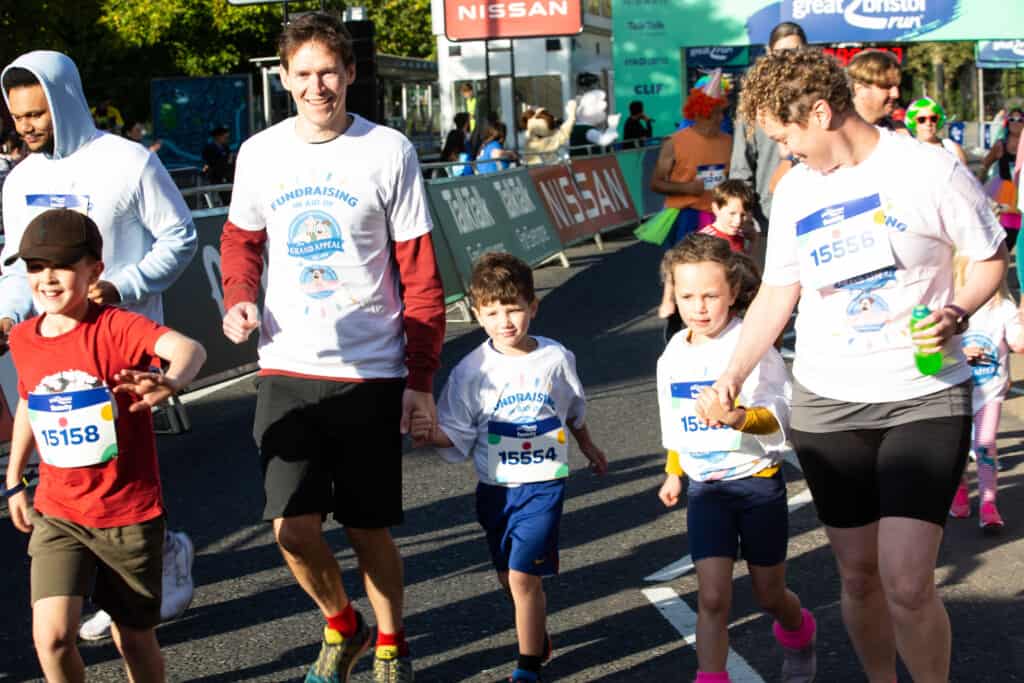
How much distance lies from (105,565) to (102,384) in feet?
1.64

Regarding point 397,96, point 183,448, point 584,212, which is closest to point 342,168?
point 183,448

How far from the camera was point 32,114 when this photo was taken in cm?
533

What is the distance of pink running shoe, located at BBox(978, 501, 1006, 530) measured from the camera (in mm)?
6852

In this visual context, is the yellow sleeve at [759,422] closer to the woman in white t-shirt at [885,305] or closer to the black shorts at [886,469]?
the black shorts at [886,469]

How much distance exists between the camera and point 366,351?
15.9 ft

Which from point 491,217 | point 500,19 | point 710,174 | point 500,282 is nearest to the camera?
point 500,282

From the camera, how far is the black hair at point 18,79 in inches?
209

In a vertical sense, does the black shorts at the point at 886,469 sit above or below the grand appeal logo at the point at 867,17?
below

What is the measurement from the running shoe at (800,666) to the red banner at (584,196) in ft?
47.1

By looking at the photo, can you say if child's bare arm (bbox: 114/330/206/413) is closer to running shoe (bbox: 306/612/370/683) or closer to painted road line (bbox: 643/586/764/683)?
running shoe (bbox: 306/612/370/683)

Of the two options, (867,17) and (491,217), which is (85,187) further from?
(867,17)

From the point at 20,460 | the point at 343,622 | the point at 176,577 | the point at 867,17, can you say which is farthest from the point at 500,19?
the point at 20,460

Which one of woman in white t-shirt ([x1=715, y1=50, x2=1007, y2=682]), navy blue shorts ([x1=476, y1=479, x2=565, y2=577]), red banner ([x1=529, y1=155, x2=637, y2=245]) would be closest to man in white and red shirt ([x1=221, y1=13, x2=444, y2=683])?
navy blue shorts ([x1=476, y1=479, x2=565, y2=577])

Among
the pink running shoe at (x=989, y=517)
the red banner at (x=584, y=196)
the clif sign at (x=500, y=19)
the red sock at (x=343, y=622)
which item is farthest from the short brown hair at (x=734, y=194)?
the clif sign at (x=500, y=19)
